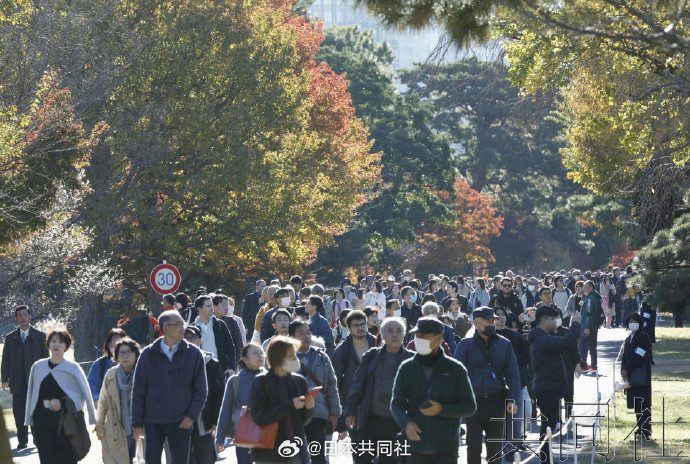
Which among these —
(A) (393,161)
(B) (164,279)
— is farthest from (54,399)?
(A) (393,161)

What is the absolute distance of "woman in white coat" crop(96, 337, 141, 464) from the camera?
10.8m

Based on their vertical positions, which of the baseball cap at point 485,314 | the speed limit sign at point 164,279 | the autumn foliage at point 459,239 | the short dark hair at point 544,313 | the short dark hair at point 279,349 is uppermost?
the autumn foliage at point 459,239

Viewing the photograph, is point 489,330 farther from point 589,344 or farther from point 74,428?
point 589,344

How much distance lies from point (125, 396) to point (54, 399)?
68 cm

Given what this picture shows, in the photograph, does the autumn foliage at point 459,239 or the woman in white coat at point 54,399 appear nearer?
the woman in white coat at point 54,399

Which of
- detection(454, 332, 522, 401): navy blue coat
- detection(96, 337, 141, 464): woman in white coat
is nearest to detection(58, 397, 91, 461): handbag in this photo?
detection(96, 337, 141, 464): woman in white coat

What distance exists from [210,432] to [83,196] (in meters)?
19.2

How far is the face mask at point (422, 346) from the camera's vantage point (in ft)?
26.3

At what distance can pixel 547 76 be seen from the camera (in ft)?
63.8

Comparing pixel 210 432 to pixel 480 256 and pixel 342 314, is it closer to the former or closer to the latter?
pixel 342 314

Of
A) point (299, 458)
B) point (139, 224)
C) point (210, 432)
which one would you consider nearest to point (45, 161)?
point (139, 224)

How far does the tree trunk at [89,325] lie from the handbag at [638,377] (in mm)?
21015

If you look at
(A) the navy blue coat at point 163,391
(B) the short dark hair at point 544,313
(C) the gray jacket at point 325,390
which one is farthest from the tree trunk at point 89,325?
(A) the navy blue coat at point 163,391

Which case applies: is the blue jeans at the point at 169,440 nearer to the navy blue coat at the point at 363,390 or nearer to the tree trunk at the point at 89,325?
the navy blue coat at the point at 363,390
